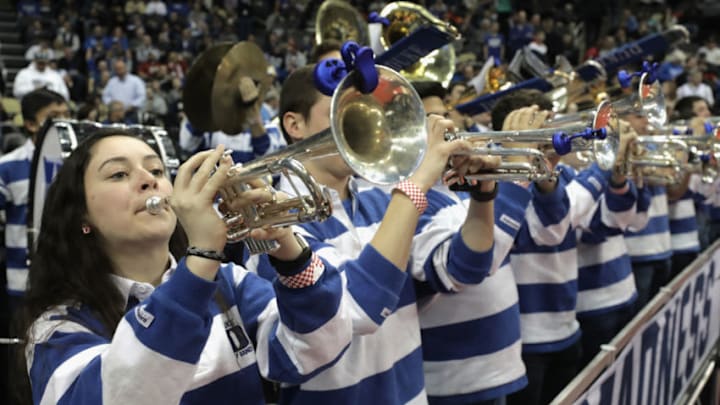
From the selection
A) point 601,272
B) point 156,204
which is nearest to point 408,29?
point 601,272

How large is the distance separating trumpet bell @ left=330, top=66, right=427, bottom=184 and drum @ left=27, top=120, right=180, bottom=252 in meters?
1.42

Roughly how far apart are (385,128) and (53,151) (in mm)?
1731

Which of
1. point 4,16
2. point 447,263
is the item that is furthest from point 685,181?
point 4,16

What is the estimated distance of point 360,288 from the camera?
182cm

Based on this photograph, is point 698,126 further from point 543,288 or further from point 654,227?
point 543,288

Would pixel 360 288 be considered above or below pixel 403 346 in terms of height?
above

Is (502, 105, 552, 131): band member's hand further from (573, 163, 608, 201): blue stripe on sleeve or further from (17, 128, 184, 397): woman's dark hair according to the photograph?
(17, 128, 184, 397): woman's dark hair

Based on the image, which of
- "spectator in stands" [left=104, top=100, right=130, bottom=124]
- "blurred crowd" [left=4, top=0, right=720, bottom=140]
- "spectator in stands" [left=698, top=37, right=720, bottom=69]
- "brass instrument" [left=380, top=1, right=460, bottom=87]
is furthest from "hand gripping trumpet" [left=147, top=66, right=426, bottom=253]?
"spectator in stands" [left=698, top=37, right=720, bottom=69]

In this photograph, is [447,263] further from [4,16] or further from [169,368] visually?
[4,16]

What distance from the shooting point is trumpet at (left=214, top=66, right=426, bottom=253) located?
1.50 m

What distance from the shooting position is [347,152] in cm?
154

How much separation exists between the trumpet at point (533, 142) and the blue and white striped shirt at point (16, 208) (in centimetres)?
286

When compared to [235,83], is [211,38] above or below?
above

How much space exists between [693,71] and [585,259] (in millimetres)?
10989
